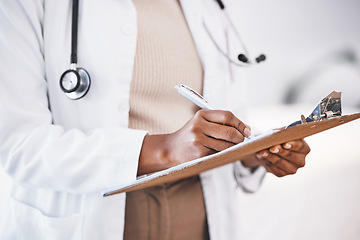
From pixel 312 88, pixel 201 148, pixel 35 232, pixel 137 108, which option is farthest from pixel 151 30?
pixel 312 88

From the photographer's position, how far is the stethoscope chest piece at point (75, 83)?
1.59 feet

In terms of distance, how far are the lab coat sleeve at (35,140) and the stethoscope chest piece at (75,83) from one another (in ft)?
0.17

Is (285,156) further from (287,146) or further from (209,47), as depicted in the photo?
(209,47)

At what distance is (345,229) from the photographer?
44.6 inches

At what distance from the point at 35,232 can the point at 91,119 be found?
22cm

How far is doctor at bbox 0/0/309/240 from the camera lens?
464mm

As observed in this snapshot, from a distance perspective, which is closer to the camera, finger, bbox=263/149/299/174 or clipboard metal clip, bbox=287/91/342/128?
clipboard metal clip, bbox=287/91/342/128

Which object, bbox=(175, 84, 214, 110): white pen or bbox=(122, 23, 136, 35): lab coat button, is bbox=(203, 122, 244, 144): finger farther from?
bbox=(122, 23, 136, 35): lab coat button

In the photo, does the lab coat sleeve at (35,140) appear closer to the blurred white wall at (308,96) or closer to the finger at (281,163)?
the finger at (281,163)

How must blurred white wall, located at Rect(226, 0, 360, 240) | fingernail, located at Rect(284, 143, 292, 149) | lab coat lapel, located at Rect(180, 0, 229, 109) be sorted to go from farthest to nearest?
blurred white wall, located at Rect(226, 0, 360, 240) → lab coat lapel, located at Rect(180, 0, 229, 109) → fingernail, located at Rect(284, 143, 292, 149)

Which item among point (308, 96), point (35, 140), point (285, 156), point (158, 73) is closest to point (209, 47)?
point (158, 73)

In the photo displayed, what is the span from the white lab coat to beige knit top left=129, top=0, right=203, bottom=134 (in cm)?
3

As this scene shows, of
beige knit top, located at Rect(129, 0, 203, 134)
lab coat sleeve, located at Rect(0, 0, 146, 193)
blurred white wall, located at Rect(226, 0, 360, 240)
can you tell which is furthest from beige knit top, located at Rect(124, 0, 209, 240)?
blurred white wall, located at Rect(226, 0, 360, 240)

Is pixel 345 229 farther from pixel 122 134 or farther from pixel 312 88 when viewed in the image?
pixel 122 134
